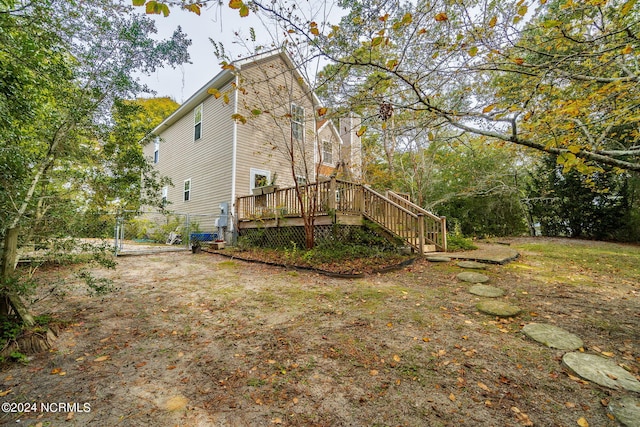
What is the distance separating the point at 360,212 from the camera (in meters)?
7.05

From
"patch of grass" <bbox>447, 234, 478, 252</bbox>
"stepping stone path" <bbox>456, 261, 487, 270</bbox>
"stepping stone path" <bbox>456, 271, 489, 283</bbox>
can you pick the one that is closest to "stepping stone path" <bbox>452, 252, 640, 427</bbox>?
"stepping stone path" <bbox>456, 271, 489, 283</bbox>

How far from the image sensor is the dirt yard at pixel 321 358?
5.52 feet

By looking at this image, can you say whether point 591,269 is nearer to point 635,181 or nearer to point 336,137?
point 635,181

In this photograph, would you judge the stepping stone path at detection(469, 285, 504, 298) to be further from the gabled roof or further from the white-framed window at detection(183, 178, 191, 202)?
the white-framed window at detection(183, 178, 191, 202)

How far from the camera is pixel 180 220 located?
38.4 feet

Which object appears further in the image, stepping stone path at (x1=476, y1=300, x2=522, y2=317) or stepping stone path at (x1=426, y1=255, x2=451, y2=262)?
stepping stone path at (x1=426, y1=255, x2=451, y2=262)

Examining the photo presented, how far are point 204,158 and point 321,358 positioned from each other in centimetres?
1102

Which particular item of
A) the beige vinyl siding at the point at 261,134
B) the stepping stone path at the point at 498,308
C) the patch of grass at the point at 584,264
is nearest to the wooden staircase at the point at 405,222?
the patch of grass at the point at 584,264

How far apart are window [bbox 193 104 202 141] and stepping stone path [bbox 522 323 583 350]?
12.8m

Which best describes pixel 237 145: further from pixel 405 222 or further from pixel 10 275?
pixel 10 275

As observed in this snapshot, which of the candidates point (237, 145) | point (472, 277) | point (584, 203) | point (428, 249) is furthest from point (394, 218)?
point (584, 203)

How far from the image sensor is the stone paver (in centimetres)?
187

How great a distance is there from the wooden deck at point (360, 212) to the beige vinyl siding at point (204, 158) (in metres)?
3.78

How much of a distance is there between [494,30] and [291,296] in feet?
14.5
